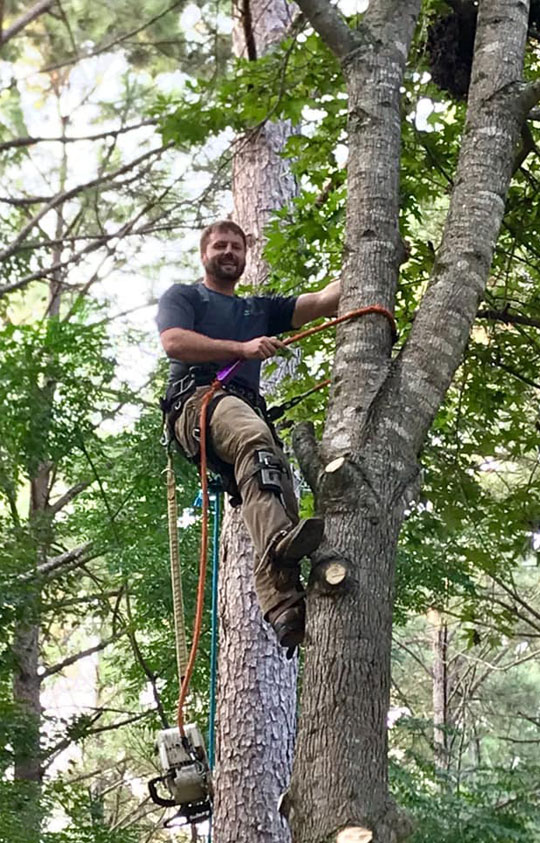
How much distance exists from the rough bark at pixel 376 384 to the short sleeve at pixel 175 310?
0.77m

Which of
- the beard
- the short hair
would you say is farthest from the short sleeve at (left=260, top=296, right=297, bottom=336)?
the short hair

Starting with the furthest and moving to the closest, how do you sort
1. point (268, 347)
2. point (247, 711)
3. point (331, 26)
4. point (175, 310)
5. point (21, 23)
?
point (21, 23) → point (247, 711) → point (175, 310) → point (331, 26) → point (268, 347)

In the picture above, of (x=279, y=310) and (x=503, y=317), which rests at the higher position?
(x=279, y=310)

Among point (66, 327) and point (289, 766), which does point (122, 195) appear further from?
point (289, 766)

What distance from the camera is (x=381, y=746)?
5.77 feet

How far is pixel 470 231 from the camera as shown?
2.53 m

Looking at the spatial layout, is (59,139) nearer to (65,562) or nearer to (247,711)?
(65,562)

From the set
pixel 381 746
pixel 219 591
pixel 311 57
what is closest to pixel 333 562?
pixel 381 746

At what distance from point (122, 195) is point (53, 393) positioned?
10.9 feet

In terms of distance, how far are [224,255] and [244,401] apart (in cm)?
73

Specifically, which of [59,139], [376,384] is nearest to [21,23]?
[59,139]

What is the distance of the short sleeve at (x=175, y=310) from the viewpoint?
3098 mm

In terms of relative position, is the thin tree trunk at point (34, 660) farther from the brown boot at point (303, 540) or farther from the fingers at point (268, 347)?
the brown boot at point (303, 540)

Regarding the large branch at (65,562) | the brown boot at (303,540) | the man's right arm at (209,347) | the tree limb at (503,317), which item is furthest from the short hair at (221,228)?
the large branch at (65,562)
